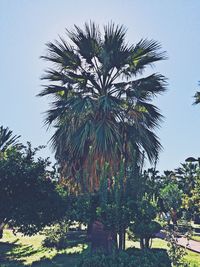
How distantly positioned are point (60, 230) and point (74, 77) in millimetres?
8962

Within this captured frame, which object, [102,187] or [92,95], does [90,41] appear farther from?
[102,187]

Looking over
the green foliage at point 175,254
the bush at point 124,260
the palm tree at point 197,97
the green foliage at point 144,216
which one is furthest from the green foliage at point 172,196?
the bush at point 124,260

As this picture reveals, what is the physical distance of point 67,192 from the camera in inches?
593

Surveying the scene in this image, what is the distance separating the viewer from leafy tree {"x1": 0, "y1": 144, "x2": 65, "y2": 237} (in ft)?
43.0

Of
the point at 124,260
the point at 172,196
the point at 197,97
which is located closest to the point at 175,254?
the point at 124,260

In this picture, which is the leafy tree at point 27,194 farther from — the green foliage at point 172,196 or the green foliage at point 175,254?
the green foliage at point 172,196

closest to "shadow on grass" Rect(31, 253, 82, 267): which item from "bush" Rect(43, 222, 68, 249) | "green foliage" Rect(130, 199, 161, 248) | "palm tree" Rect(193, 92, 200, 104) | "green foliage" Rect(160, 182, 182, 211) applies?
"green foliage" Rect(130, 199, 161, 248)

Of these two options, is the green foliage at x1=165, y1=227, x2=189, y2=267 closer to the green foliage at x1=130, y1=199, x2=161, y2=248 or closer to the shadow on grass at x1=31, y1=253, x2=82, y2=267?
the green foliage at x1=130, y1=199, x2=161, y2=248

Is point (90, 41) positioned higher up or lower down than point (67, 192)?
higher up

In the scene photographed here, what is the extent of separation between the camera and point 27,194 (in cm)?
1362

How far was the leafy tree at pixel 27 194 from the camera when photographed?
13.1 metres

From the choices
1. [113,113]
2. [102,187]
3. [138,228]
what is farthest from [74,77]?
→ [138,228]

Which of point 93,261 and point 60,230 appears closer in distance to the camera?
point 93,261

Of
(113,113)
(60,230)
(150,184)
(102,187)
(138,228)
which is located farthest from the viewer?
(60,230)
